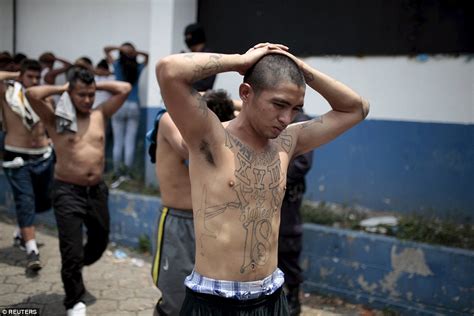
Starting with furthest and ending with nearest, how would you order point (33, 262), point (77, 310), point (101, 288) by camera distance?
point (33, 262), point (101, 288), point (77, 310)

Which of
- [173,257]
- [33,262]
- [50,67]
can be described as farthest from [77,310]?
[50,67]

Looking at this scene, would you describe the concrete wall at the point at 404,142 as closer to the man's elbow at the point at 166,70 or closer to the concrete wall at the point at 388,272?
the concrete wall at the point at 388,272

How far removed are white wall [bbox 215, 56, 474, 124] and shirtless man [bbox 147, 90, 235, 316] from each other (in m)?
2.62

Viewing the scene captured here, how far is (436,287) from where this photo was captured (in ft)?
12.9

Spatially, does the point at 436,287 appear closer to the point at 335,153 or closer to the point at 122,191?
the point at 335,153

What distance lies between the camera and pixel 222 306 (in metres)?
1.96

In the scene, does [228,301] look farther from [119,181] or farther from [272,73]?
[119,181]

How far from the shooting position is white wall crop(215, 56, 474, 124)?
4734 millimetres

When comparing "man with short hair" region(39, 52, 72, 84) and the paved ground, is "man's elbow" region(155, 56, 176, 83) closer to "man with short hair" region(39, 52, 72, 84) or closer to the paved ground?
the paved ground

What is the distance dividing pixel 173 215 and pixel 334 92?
133 centimetres

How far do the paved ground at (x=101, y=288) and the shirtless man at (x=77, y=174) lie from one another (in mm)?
422

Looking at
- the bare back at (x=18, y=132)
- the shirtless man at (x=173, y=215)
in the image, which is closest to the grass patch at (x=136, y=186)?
the bare back at (x=18, y=132)

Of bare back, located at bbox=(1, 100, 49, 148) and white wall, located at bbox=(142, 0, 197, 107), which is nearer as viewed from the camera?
bare back, located at bbox=(1, 100, 49, 148)

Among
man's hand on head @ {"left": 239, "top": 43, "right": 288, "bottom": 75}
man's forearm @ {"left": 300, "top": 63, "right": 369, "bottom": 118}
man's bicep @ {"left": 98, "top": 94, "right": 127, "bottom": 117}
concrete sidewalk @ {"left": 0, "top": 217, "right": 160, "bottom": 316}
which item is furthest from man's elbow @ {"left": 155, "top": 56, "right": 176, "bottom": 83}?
concrete sidewalk @ {"left": 0, "top": 217, "right": 160, "bottom": 316}
